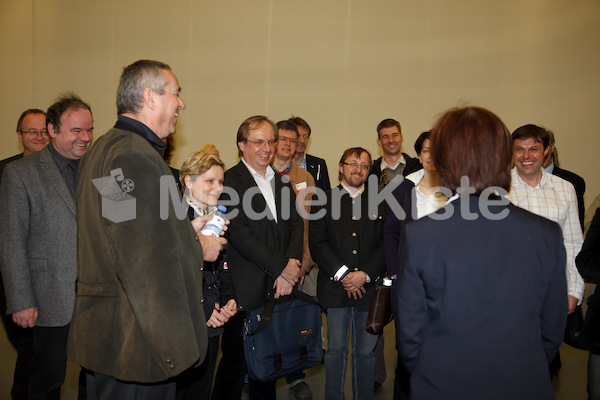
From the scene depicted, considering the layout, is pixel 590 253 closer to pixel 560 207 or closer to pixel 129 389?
pixel 560 207

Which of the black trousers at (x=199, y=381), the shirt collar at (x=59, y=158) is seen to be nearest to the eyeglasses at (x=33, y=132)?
the shirt collar at (x=59, y=158)

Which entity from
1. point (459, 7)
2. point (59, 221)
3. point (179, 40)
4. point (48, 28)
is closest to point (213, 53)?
point (179, 40)

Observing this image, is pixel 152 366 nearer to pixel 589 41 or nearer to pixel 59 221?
pixel 59 221

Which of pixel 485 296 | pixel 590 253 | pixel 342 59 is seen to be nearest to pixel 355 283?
pixel 590 253

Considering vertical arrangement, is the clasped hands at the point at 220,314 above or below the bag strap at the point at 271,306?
above

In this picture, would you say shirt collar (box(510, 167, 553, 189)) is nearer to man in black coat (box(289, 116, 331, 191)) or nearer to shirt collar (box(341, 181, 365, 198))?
shirt collar (box(341, 181, 365, 198))

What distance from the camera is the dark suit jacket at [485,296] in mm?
1498

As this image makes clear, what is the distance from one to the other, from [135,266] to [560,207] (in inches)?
95.7

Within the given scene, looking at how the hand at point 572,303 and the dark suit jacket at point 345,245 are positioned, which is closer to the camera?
the hand at point 572,303

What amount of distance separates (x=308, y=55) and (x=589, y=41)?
3610 mm

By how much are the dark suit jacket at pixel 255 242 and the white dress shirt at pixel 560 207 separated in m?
1.39

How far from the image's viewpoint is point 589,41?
20.5 ft

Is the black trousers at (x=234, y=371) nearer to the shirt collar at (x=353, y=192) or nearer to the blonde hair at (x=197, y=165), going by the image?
the blonde hair at (x=197, y=165)

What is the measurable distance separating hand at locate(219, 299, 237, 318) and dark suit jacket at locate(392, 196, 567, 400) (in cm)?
130
